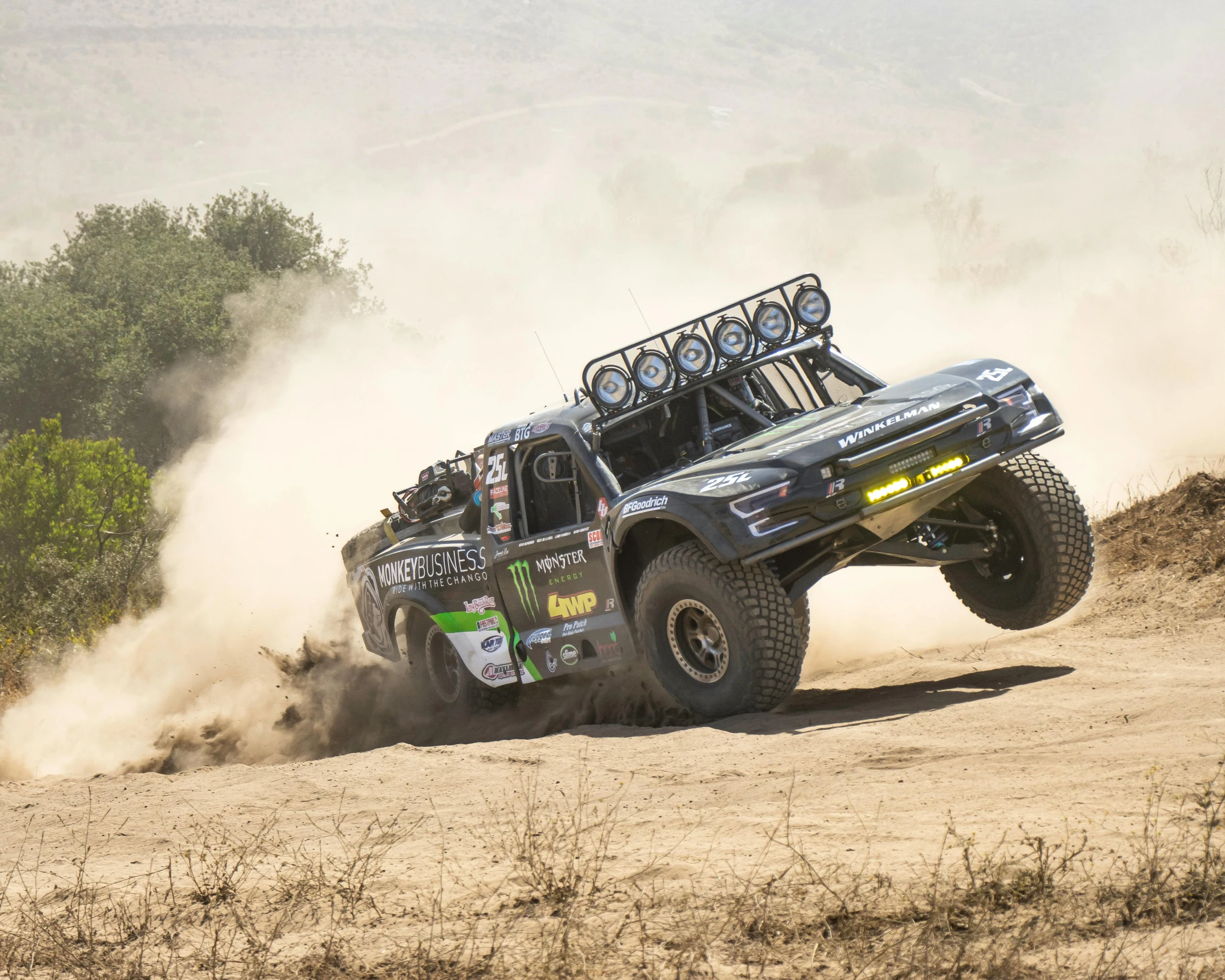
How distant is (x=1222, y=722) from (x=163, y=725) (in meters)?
8.80

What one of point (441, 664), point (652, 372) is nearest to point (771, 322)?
point (652, 372)

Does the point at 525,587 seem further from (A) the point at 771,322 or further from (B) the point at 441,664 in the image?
(A) the point at 771,322

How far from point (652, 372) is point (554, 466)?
86 cm

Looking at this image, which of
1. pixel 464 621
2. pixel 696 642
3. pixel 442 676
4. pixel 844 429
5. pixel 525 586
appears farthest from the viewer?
pixel 442 676

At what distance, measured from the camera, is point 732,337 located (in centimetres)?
830

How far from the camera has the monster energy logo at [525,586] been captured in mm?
8469

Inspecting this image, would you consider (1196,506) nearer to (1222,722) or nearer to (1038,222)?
(1222,722)

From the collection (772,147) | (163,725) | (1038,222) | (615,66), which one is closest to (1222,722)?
(163,725)

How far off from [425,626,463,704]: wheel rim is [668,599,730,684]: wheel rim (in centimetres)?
269

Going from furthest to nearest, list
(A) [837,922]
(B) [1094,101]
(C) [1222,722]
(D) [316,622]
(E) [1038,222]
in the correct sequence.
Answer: (B) [1094,101] < (E) [1038,222] < (D) [316,622] < (C) [1222,722] < (A) [837,922]

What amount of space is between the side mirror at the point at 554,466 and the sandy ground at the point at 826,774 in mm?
1524

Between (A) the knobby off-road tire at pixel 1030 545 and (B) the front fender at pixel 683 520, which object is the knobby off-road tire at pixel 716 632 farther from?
(A) the knobby off-road tire at pixel 1030 545

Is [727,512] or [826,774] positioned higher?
[727,512]

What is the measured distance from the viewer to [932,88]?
15012 cm
